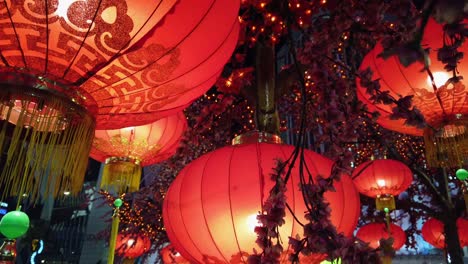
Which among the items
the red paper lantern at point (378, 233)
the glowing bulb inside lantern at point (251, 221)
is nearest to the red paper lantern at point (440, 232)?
the red paper lantern at point (378, 233)

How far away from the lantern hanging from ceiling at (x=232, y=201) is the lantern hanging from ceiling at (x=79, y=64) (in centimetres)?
47

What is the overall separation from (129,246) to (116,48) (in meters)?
6.59

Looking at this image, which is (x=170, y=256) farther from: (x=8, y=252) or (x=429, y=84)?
(x=429, y=84)

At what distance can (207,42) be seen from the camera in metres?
1.35

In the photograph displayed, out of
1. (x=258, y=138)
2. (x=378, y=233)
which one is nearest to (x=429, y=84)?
(x=258, y=138)

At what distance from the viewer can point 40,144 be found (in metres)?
1.21

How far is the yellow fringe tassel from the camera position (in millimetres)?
1177

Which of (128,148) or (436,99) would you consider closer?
(436,99)

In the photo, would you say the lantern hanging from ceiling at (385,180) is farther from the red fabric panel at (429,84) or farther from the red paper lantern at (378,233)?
the red fabric panel at (429,84)

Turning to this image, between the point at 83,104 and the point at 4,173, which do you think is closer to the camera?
the point at 4,173

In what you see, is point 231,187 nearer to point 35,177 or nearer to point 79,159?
point 79,159

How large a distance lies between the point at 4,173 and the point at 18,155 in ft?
0.23

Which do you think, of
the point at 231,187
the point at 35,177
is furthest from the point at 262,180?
the point at 35,177

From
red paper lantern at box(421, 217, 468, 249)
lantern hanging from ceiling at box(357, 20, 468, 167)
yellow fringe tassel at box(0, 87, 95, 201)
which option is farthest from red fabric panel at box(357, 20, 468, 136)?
red paper lantern at box(421, 217, 468, 249)
